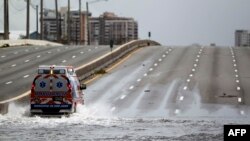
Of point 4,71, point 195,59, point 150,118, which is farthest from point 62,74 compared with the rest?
point 195,59

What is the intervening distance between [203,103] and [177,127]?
12.0 m

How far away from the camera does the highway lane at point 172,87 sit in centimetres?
4022

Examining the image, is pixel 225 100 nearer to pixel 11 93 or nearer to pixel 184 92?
pixel 184 92

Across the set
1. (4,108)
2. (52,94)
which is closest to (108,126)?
(52,94)

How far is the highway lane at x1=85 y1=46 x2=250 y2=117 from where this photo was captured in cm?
4022

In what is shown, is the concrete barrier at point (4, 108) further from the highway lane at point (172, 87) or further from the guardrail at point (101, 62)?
the highway lane at point (172, 87)

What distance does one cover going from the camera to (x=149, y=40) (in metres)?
105

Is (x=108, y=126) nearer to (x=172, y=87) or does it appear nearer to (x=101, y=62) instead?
(x=172, y=87)

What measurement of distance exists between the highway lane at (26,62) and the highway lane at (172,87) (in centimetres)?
442

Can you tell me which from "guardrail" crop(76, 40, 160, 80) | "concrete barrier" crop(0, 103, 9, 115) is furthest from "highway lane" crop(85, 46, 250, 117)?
"concrete barrier" crop(0, 103, 9, 115)

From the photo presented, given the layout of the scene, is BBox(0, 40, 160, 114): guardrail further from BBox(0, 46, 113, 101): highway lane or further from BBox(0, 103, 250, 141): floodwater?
BBox(0, 103, 250, 141): floodwater

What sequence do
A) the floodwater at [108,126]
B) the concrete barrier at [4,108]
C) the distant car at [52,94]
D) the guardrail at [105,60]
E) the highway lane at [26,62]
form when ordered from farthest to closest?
1. the guardrail at [105,60]
2. the highway lane at [26,62]
3. the concrete barrier at [4,108]
4. the distant car at [52,94]
5. the floodwater at [108,126]

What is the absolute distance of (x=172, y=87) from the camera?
163 feet

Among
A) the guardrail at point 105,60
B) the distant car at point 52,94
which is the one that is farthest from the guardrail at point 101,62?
the distant car at point 52,94
